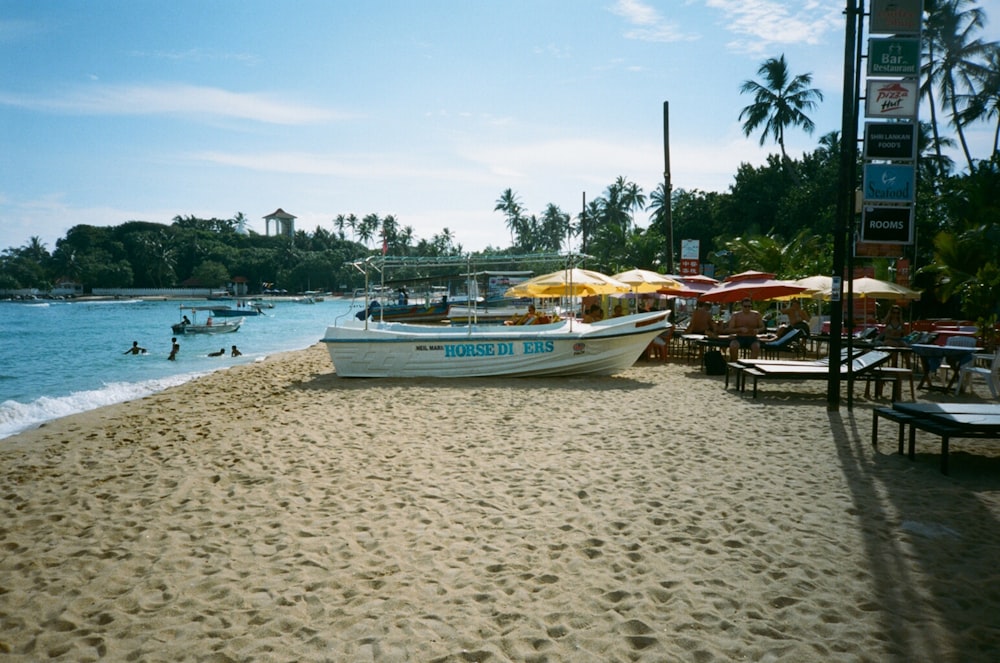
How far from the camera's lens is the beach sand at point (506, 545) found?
3.13 m

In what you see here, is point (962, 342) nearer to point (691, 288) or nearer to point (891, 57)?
point (891, 57)

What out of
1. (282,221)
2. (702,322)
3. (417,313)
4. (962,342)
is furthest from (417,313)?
(282,221)

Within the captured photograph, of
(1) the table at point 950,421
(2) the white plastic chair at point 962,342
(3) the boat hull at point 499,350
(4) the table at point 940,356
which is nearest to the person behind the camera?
(1) the table at point 950,421

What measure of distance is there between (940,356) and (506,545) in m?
9.43

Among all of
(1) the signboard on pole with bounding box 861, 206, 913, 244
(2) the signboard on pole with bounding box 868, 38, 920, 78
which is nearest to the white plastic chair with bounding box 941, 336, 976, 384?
(1) the signboard on pole with bounding box 861, 206, 913, 244

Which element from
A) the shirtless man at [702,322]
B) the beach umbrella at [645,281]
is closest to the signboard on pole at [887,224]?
the shirtless man at [702,322]

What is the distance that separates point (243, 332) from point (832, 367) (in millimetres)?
39256

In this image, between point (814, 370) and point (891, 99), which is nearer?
point (891, 99)

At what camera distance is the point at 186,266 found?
386 ft

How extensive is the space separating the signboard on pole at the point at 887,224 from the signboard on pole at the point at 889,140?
2.39ft

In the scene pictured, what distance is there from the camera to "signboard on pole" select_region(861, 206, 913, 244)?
8.10 meters

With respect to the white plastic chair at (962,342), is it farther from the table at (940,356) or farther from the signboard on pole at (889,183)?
the signboard on pole at (889,183)

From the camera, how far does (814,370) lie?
9258 millimetres

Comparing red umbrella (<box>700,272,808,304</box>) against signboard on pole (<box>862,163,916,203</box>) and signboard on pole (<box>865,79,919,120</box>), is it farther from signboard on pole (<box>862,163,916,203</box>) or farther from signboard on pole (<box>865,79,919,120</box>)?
signboard on pole (<box>865,79,919,120</box>)
